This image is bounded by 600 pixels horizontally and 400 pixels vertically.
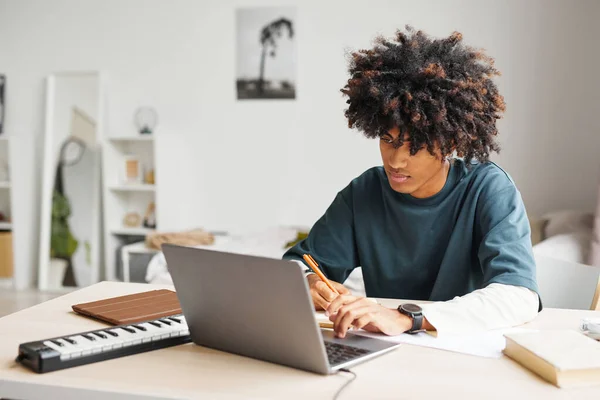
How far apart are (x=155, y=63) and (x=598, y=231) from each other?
3.01m

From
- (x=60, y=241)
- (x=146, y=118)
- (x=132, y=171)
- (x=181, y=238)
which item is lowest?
(x=60, y=241)

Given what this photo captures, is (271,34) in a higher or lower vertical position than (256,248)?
higher

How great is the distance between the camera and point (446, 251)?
1.67 m

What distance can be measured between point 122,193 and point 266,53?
4.65 feet

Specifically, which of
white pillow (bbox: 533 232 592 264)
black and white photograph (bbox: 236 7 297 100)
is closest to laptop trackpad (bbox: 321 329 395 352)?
white pillow (bbox: 533 232 592 264)

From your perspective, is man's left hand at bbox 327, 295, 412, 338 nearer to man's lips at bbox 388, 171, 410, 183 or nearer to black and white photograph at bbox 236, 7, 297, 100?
man's lips at bbox 388, 171, 410, 183

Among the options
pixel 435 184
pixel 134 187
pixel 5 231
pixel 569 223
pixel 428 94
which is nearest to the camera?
pixel 428 94

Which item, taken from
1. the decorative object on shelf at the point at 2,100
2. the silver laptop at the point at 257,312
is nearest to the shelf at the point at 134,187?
the decorative object on shelf at the point at 2,100

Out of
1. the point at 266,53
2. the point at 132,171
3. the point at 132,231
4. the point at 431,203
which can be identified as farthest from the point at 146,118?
the point at 431,203

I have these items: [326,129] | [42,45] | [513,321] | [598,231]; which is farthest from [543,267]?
[42,45]

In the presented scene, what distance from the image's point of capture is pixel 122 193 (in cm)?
490

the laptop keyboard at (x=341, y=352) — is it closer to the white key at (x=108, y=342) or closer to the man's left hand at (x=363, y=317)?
the man's left hand at (x=363, y=317)

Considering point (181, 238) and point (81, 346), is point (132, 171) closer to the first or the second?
point (181, 238)

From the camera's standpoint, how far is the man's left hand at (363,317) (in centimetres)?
120
